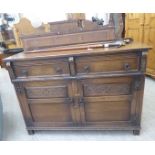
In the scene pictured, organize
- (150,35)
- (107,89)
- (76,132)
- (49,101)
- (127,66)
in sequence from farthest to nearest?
1. (150,35)
2. (76,132)
3. (49,101)
4. (107,89)
5. (127,66)

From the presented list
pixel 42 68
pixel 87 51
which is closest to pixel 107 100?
pixel 87 51

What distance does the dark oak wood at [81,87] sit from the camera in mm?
1209

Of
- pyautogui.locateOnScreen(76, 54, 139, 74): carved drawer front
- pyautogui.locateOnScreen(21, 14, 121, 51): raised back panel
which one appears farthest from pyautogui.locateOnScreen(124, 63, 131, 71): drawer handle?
pyautogui.locateOnScreen(21, 14, 121, 51): raised back panel

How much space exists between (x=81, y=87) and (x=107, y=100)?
0.81ft

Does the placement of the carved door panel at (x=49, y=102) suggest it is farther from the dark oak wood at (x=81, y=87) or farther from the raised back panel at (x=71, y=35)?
the raised back panel at (x=71, y=35)

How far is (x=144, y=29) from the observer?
2516 millimetres

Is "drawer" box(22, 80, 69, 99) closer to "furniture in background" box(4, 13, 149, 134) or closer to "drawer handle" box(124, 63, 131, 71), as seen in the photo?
"furniture in background" box(4, 13, 149, 134)

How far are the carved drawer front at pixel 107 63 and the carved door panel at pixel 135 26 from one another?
156 centimetres

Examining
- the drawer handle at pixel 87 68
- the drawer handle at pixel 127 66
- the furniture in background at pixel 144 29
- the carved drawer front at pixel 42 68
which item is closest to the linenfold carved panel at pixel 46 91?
the carved drawer front at pixel 42 68

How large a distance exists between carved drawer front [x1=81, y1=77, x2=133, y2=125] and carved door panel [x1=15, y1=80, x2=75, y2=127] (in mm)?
145

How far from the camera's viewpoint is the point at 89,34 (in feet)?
4.33

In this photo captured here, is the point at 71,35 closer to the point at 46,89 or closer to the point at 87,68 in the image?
the point at 87,68

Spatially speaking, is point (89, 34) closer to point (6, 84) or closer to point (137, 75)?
point (137, 75)

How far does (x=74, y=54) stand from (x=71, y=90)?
317mm
